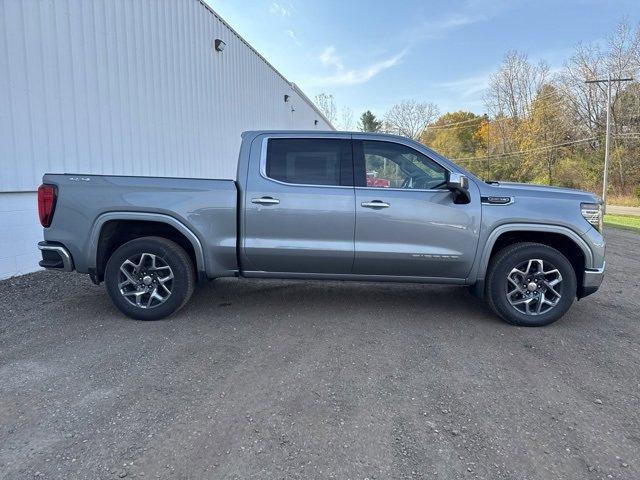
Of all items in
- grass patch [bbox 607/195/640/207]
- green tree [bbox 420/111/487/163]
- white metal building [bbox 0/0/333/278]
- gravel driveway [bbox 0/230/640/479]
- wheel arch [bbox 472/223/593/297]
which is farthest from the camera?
green tree [bbox 420/111/487/163]

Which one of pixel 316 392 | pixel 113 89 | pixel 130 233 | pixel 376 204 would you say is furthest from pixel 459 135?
pixel 316 392

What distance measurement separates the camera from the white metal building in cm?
598

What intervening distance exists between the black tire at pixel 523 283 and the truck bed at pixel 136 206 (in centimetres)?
275

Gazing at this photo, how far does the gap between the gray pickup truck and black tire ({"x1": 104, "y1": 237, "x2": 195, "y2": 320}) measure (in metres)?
0.01

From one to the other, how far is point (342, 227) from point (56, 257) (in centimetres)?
299

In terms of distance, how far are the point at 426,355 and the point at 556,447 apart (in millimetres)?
1310

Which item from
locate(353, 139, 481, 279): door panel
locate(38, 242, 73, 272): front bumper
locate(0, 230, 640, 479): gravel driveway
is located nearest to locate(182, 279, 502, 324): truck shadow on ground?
locate(0, 230, 640, 479): gravel driveway

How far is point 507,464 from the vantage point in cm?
225

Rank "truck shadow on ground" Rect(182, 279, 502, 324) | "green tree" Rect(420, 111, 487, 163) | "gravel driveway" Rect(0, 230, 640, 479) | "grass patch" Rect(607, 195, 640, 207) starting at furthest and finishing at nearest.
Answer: "green tree" Rect(420, 111, 487, 163) → "grass patch" Rect(607, 195, 640, 207) → "truck shadow on ground" Rect(182, 279, 502, 324) → "gravel driveway" Rect(0, 230, 640, 479)

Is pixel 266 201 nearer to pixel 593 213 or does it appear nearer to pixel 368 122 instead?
pixel 593 213

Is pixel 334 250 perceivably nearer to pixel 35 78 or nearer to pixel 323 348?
pixel 323 348

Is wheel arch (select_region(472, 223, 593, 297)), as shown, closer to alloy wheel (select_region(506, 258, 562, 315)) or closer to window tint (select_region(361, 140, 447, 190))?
alloy wheel (select_region(506, 258, 562, 315))

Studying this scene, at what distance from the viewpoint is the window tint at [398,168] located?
4277 millimetres

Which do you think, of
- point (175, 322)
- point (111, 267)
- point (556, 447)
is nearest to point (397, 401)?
point (556, 447)
